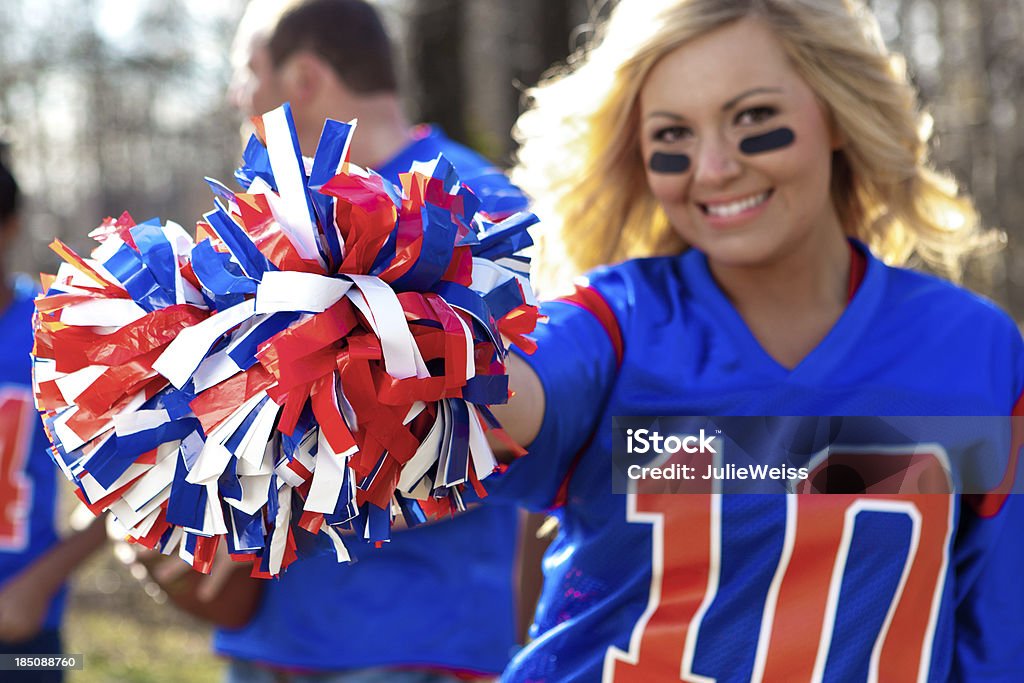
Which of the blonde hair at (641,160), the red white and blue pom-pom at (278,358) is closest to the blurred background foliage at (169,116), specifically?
the blonde hair at (641,160)

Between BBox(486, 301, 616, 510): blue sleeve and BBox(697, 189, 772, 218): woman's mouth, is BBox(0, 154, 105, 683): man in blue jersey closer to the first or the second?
BBox(486, 301, 616, 510): blue sleeve

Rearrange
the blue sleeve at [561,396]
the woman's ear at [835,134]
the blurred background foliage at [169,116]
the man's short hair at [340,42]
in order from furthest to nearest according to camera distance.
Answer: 1. the blurred background foliage at [169,116]
2. the man's short hair at [340,42]
3. the woman's ear at [835,134]
4. the blue sleeve at [561,396]

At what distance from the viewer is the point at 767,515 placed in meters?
1.62

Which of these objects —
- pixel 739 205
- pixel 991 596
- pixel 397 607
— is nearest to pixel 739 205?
pixel 739 205

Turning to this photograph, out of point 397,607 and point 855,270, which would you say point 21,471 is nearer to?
point 397,607

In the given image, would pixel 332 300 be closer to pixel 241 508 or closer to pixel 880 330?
pixel 241 508

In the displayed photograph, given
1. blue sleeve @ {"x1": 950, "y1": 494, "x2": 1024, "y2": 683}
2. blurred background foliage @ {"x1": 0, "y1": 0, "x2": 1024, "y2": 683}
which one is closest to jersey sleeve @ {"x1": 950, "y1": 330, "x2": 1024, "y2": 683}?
blue sleeve @ {"x1": 950, "y1": 494, "x2": 1024, "y2": 683}

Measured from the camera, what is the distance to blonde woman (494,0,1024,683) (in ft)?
5.25

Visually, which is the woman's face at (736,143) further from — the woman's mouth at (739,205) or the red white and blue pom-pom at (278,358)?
the red white and blue pom-pom at (278,358)

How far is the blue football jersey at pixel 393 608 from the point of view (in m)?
2.53

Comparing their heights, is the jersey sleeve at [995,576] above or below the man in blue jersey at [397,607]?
above

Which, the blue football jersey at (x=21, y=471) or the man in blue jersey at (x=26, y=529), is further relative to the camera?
the blue football jersey at (x=21, y=471)

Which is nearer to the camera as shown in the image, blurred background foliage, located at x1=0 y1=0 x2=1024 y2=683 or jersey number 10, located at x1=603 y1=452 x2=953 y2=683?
jersey number 10, located at x1=603 y1=452 x2=953 y2=683

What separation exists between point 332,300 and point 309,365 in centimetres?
7
